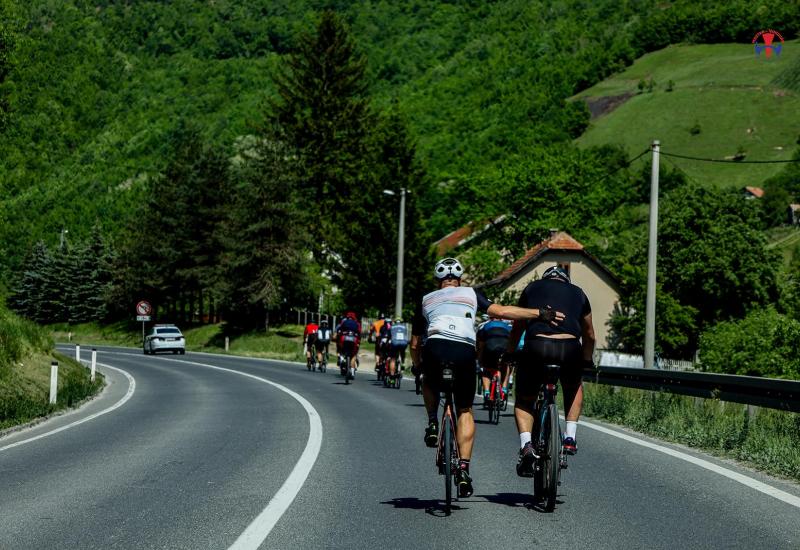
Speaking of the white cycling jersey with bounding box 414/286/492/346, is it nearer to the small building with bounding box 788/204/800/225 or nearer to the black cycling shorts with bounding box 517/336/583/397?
the black cycling shorts with bounding box 517/336/583/397

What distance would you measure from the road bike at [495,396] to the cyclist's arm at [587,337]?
27.3 feet

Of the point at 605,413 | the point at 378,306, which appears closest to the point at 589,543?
the point at 605,413

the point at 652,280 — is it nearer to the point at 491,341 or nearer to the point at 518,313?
the point at 491,341

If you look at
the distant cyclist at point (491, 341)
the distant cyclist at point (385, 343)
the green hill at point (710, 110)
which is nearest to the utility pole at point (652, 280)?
the distant cyclist at point (385, 343)

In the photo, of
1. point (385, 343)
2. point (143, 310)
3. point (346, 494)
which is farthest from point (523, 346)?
point (143, 310)

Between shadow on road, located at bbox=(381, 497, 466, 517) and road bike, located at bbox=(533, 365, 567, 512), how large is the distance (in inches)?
28.5

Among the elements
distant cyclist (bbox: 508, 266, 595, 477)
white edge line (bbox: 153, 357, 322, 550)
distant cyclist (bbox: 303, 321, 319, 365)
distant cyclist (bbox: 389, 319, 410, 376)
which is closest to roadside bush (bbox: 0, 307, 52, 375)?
distant cyclist (bbox: 389, 319, 410, 376)

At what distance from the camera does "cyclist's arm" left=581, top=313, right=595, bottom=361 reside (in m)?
8.31

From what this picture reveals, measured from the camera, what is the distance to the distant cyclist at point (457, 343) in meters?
8.05

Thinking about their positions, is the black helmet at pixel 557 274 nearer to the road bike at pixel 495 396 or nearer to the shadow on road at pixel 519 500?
the shadow on road at pixel 519 500

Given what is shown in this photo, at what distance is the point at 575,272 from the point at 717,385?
59.7 m

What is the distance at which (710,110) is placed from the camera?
147750mm

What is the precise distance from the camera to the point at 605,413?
18.0m

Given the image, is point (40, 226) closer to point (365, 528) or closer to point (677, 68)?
point (677, 68)
